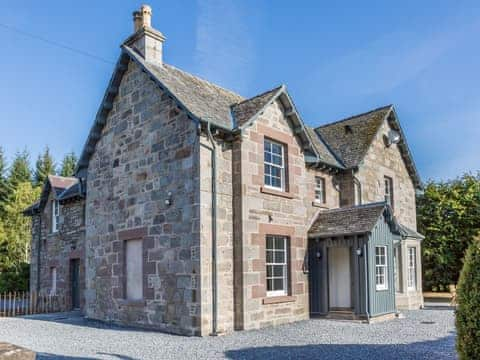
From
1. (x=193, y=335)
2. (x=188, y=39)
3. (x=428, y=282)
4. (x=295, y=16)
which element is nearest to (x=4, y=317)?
(x=193, y=335)

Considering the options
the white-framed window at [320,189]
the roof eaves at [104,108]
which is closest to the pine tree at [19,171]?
the roof eaves at [104,108]

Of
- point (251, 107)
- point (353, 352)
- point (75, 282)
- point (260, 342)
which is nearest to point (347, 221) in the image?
point (251, 107)

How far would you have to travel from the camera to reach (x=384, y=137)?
21609mm

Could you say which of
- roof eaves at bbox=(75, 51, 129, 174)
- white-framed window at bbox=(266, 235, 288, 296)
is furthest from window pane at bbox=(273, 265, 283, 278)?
roof eaves at bbox=(75, 51, 129, 174)

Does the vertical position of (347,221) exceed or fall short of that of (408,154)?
it falls short

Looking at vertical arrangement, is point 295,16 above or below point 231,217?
above

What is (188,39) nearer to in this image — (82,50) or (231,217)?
(82,50)

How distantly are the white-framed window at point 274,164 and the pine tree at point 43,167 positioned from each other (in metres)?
39.2

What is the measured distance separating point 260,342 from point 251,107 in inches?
285

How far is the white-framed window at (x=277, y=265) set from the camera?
48.4 feet

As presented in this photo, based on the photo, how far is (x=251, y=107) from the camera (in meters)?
14.9

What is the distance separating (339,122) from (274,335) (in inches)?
537

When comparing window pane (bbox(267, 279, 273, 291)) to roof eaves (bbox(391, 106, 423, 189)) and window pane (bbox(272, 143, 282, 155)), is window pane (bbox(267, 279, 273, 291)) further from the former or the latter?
roof eaves (bbox(391, 106, 423, 189))

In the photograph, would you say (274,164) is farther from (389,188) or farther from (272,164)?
(389,188)
